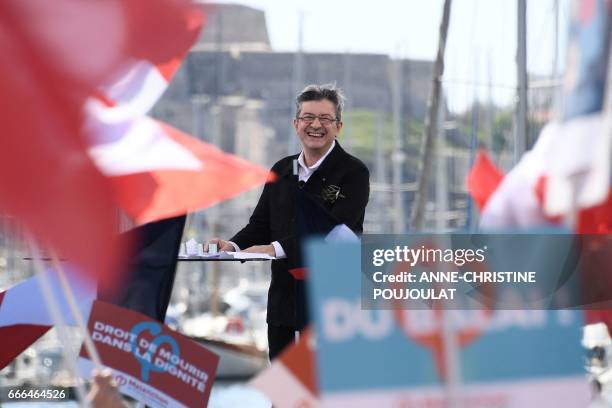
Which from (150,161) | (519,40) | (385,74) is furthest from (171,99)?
(150,161)

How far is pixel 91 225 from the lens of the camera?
526cm

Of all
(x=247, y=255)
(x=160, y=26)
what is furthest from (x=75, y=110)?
(x=247, y=255)

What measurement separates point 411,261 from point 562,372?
2.77 feet

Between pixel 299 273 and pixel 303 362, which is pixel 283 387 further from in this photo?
pixel 299 273

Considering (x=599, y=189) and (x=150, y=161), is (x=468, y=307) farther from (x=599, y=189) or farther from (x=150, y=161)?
(x=150, y=161)

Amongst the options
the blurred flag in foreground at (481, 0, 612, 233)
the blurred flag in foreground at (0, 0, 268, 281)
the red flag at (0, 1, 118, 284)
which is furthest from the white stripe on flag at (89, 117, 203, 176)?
the blurred flag in foreground at (481, 0, 612, 233)

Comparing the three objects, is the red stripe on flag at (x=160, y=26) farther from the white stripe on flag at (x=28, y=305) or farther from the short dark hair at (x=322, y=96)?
the white stripe on flag at (x=28, y=305)

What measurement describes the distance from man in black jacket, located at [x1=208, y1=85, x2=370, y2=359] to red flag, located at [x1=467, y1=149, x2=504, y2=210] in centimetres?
49

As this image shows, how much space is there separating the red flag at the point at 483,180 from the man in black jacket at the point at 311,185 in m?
0.49

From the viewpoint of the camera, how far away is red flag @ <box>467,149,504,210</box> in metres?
6.59

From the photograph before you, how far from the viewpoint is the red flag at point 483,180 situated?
21.6 ft

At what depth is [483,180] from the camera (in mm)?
6625

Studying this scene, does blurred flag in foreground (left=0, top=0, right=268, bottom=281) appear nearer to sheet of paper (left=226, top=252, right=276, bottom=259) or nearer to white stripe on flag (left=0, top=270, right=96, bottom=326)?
sheet of paper (left=226, top=252, right=276, bottom=259)

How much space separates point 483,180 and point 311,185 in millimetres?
759
